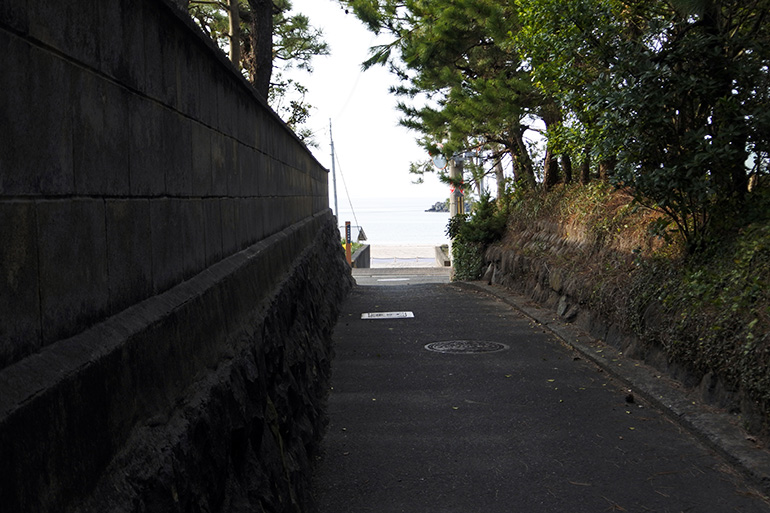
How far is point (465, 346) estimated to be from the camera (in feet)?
34.3

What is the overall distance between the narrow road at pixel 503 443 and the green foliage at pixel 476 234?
914 centimetres

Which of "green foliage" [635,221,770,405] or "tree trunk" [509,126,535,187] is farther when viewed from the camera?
"tree trunk" [509,126,535,187]

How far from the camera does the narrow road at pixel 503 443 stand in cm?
515

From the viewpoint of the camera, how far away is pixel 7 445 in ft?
5.94

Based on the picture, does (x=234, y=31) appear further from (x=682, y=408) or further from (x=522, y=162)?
(x=682, y=408)

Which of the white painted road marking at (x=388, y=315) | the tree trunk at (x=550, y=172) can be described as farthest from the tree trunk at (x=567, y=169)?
the white painted road marking at (x=388, y=315)

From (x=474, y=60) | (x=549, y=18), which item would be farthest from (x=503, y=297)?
(x=549, y=18)

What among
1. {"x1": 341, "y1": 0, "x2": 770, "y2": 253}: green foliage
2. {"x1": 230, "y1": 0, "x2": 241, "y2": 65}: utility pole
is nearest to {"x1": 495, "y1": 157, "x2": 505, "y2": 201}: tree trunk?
{"x1": 230, "y1": 0, "x2": 241, "y2": 65}: utility pole

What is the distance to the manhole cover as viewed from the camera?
33.1 feet

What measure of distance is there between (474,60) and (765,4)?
9813 mm

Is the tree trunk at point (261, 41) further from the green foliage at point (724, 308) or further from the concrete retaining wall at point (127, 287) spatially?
the concrete retaining wall at point (127, 287)

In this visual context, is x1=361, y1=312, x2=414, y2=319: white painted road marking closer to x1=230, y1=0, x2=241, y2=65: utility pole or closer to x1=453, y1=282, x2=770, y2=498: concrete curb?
x1=453, y1=282, x2=770, y2=498: concrete curb

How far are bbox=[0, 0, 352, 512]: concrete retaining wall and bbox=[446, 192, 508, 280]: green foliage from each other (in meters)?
14.0

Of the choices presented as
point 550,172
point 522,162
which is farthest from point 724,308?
point 522,162
